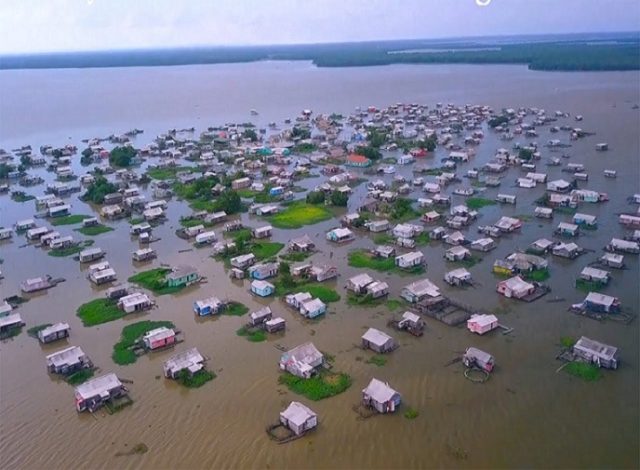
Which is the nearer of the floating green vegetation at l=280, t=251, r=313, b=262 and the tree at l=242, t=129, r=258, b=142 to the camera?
the floating green vegetation at l=280, t=251, r=313, b=262

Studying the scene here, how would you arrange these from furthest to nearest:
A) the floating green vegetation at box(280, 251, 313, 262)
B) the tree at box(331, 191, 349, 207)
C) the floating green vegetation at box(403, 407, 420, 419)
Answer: the tree at box(331, 191, 349, 207)
the floating green vegetation at box(280, 251, 313, 262)
the floating green vegetation at box(403, 407, 420, 419)

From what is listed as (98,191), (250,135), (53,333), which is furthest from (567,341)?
(250,135)

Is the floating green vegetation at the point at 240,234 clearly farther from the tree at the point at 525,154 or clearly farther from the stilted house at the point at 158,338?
the tree at the point at 525,154

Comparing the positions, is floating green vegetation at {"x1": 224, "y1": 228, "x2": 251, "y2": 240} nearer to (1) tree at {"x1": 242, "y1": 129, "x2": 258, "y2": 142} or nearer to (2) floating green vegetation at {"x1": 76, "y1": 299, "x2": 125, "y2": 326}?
(2) floating green vegetation at {"x1": 76, "y1": 299, "x2": 125, "y2": 326}

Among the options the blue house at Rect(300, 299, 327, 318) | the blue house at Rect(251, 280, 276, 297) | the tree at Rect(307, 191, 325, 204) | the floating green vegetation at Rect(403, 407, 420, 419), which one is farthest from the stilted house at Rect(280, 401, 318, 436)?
the tree at Rect(307, 191, 325, 204)

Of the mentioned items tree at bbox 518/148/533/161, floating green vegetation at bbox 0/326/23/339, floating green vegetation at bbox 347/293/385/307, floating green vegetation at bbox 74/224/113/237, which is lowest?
floating green vegetation at bbox 74/224/113/237

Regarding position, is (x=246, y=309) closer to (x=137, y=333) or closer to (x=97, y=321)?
(x=137, y=333)
